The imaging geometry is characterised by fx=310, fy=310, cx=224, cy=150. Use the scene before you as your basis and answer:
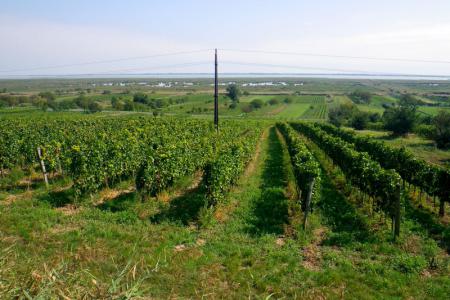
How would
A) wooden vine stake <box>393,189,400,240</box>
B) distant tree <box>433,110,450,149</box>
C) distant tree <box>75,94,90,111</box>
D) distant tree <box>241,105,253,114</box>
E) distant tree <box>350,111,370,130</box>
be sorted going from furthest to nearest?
1. distant tree <box>241,105,253,114</box>
2. distant tree <box>75,94,90,111</box>
3. distant tree <box>350,111,370,130</box>
4. distant tree <box>433,110,450,149</box>
5. wooden vine stake <box>393,189,400,240</box>

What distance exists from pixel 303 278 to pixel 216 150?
13.0 meters

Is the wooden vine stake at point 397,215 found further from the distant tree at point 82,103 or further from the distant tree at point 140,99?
the distant tree at point 140,99

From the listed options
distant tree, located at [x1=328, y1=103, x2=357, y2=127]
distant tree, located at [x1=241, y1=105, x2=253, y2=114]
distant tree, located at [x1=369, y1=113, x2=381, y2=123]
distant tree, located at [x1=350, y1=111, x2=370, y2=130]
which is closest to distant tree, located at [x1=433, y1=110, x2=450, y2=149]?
distant tree, located at [x1=350, y1=111, x2=370, y2=130]

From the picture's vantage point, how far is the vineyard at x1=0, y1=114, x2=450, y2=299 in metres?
7.04

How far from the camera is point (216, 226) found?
1059cm

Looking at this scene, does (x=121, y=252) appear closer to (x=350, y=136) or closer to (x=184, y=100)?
(x=350, y=136)

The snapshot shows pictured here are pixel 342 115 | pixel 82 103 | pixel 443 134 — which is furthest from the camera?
pixel 82 103

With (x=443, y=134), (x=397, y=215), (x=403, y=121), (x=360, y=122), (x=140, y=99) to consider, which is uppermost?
(x=140, y=99)

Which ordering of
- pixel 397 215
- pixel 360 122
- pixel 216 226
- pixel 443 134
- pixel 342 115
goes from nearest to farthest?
pixel 397 215
pixel 216 226
pixel 443 134
pixel 360 122
pixel 342 115

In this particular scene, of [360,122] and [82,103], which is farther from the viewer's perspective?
[82,103]

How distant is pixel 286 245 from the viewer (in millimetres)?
9312

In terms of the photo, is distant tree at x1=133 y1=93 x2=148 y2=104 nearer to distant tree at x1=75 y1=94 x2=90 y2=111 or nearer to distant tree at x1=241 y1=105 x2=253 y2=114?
distant tree at x1=75 y1=94 x2=90 y2=111

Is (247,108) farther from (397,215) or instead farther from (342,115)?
(397,215)

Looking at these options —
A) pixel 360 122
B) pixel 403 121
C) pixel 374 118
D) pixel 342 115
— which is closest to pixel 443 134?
pixel 403 121
